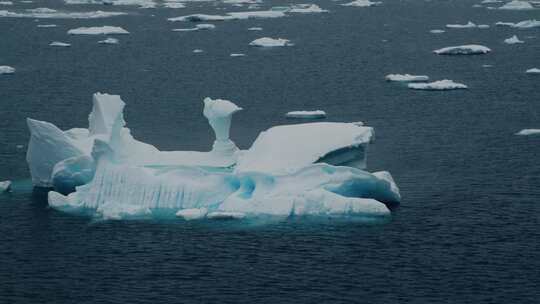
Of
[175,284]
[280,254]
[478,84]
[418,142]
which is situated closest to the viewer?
[175,284]

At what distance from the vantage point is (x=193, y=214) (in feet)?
92.3

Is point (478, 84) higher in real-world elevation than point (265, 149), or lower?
lower

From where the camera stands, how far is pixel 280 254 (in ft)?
83.9

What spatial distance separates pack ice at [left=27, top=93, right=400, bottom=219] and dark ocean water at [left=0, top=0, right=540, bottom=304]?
592 mm

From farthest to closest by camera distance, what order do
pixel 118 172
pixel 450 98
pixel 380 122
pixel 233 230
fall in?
pixel 450 98, pixel 380 122, pixel 118 172, pixel 233 230

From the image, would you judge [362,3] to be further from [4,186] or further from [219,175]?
[219,175]

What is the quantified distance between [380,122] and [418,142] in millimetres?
3780

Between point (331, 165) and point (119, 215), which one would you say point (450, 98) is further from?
point (119, 215)

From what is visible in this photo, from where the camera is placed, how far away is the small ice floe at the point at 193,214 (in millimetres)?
28125

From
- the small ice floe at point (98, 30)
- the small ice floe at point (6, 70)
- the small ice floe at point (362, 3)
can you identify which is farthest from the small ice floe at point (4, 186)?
the small ice floe at point (362, 3)

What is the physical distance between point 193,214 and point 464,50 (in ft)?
114

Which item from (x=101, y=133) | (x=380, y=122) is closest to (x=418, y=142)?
(x=380, y=122)

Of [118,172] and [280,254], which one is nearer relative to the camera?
[280,254]

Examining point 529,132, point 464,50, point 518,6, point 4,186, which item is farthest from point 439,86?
point 518,6
